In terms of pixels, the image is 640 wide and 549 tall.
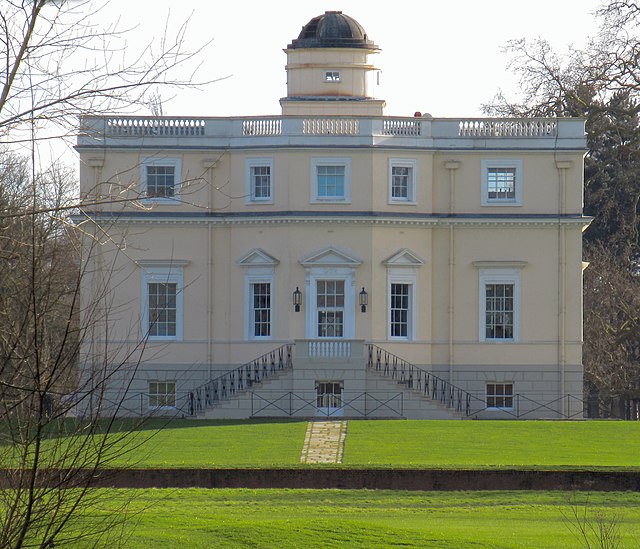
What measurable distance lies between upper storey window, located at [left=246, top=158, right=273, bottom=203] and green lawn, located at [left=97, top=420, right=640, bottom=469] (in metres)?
7.67

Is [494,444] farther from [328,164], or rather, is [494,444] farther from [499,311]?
[328,164]

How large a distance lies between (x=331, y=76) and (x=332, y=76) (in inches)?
1.4

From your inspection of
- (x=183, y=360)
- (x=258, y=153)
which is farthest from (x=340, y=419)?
(x=258, y=153)

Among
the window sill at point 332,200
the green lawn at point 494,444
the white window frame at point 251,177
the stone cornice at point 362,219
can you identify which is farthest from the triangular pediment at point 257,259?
the green lawn at point 494,444

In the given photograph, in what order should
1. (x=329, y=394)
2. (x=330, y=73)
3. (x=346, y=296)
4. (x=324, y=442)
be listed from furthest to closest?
1. (x=330, y=73)
2. (x=346, y=296)
3. (x=329, y=394)
4. (x=324, y=442)

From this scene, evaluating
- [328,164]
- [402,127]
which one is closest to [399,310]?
[328,164]

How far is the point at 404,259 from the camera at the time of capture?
40969 millimetres

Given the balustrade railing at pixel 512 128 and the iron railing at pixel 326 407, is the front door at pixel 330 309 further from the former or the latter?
the balustrade railing at pixel 512 128

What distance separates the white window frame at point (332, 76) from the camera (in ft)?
159

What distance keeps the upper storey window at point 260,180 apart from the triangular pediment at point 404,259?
3943mm

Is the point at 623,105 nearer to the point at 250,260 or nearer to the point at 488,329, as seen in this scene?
the point at 488,329

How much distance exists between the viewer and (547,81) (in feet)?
180

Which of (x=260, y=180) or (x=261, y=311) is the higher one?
(x=260, y=180)

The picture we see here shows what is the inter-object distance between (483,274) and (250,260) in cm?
695
